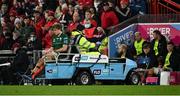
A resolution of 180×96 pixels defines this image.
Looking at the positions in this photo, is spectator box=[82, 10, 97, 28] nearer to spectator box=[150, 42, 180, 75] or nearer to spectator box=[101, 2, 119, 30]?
spectator box=[101, 2, 119, 30]

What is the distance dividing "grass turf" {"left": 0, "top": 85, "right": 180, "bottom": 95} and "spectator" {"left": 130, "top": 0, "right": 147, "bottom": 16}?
1.37m

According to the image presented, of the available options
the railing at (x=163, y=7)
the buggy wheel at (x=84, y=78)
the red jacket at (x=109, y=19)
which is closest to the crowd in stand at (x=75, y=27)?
the red jacket at (x=109, y=19)

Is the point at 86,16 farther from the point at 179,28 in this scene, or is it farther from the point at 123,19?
the point at 179,28

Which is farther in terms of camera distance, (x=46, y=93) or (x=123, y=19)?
(x=123, y=19)

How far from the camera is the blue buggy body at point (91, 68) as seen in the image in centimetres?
759

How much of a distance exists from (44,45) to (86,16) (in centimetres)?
96

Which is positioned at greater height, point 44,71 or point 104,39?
point 104,39

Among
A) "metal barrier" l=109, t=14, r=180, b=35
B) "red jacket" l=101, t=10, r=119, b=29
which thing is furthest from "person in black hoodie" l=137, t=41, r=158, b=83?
"red jacket" l=101, t=10, r=119, b=29

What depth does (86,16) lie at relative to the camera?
770cm

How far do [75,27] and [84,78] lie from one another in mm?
981

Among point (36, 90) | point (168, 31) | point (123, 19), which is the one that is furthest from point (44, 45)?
point (168, 31)

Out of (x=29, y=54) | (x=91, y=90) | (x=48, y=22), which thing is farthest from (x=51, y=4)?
(x=91, y=90)

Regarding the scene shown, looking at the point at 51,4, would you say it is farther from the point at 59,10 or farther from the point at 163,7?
the point at 163,7

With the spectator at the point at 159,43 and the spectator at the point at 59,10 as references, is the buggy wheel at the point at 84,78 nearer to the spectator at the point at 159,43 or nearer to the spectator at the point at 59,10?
the spectator at the point at 59,10
